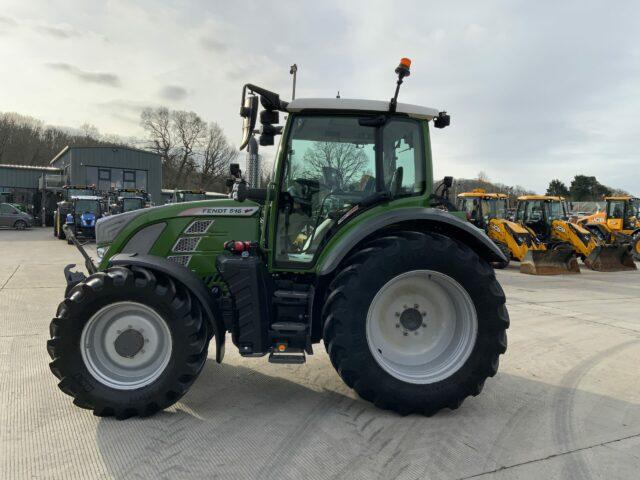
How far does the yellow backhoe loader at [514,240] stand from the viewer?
12.3m

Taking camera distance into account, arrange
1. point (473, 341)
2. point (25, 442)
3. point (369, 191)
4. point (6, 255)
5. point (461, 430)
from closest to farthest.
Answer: point (25, 442), point (461, 430), point (473, 341), point (369, 191), point (6, 255)

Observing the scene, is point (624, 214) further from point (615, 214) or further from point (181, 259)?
point (181, 259)

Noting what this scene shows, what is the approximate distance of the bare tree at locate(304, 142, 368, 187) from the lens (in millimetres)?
3609

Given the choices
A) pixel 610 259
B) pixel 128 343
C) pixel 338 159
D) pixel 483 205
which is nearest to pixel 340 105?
pixel 338 159

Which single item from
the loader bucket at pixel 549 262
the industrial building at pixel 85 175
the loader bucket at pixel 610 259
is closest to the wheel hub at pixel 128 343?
the loader bucket at pixel 549 262

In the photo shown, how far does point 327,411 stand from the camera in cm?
342

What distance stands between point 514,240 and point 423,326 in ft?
38.0

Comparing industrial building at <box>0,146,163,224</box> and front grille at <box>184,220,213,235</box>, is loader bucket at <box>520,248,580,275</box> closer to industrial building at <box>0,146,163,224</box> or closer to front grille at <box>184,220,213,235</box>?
front grille at <box>184,220,213,235</box>

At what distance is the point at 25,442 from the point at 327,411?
194 centimetres

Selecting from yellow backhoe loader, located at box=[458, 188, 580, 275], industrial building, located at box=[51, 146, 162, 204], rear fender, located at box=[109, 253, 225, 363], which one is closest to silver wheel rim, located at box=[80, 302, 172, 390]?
rear fender, located at box=[109, 253, 225, 363]

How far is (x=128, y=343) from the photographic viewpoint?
328cm

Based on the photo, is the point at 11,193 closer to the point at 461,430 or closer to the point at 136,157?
the point at 136,157

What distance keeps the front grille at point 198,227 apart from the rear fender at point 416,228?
983mm

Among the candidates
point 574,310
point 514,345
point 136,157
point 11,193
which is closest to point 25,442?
point 514,345
